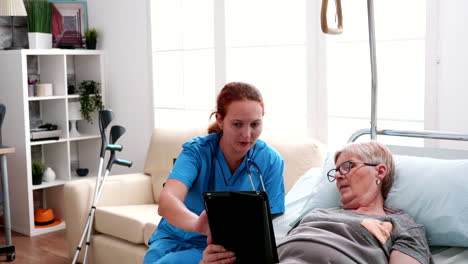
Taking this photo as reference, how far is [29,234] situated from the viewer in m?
4.65

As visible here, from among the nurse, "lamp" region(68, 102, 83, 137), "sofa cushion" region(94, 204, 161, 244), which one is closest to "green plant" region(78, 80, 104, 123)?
"lamp" region(68, 102, 83, 137)

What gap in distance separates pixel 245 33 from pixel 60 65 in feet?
5.92

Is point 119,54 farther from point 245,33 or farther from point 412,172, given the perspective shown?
point 412,172

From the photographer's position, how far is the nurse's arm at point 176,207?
1.99m

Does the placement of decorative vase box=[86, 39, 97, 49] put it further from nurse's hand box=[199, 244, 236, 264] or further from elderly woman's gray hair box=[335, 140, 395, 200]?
nurse's hand box=[199, 244, 236, 264]

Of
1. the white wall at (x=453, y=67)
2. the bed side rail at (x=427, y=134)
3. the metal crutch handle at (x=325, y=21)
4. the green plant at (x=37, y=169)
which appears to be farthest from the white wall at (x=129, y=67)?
the metal crutch handle at (x=325, y=21)

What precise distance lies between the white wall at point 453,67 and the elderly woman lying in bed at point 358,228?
2.91ft

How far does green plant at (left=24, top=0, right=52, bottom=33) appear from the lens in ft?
15.9

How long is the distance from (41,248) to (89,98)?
1.28 metres

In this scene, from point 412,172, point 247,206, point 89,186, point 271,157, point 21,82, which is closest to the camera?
point 247,206

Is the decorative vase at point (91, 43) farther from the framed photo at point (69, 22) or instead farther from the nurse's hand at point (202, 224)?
the nurse's hand at point (202, 224)

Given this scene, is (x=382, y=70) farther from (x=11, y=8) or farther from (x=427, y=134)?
(x=11, y=8)

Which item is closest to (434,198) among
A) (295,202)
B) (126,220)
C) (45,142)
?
(295,202)

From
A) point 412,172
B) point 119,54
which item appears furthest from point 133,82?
point 412,172
